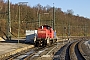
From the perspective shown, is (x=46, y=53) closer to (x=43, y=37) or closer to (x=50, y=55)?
(x=50, y=55)

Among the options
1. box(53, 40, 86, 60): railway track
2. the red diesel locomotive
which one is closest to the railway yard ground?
box(53, 40, 86, 60): railway track

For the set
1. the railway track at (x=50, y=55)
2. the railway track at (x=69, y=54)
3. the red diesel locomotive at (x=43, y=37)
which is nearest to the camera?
the railway track at (x=50, y=55)

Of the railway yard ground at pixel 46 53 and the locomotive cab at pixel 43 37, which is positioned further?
the locomotive cab at pixel 43 37

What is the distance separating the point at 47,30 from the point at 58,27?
220 ft

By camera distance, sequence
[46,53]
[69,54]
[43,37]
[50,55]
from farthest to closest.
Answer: [43,37] < [46,53] < [69,54] < [50,55]

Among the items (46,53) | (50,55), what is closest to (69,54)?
(50,55)

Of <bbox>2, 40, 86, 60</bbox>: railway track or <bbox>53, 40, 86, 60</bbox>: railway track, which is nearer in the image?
<bbox>2, 40, 86, 60</bbox>: railway track

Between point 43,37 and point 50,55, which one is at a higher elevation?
point 43,37

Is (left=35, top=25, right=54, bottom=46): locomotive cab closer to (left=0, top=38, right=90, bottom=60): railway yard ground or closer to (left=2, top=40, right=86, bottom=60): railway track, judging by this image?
(left=0, top=38, right=90, bottom=60): railway yard ground

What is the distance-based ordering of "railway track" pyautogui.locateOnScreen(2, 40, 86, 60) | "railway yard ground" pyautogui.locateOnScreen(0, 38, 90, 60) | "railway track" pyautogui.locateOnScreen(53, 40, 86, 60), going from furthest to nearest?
"railway yard ground" pyautogui.locateOnScreen(0, 38, 90, 60), "railway track" pyautogui.locateOnScreen(53, 40, 86, 60), "railway track" pyautogui.locateOnScreen(2, 40, 86, 60)

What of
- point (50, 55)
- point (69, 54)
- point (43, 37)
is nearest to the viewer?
point (50, 55)

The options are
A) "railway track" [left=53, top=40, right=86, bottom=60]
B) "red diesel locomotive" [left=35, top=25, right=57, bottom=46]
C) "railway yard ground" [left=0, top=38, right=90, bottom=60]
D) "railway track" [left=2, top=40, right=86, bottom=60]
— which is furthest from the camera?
"red diesel locomotive" [left=35, top=25, right=57, bottom=46]

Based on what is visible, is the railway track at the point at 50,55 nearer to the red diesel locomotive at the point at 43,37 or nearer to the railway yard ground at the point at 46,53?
the railway yard ground at the point at 46,53

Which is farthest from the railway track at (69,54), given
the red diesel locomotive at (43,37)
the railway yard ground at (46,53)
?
the red diesel locomotive at (43,37)
